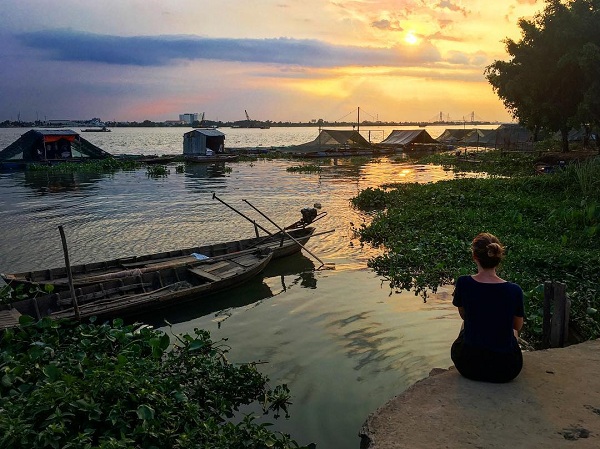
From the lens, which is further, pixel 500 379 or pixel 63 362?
pixel 63 362

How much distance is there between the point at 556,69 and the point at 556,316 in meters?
23.1

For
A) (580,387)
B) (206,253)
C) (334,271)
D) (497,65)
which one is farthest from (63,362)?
(497,65)

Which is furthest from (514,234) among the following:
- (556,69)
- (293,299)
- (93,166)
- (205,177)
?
(93,166)

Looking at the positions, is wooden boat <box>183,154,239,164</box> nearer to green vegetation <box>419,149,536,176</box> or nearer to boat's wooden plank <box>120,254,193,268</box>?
green vegetation <box>419,149,536,176</box>

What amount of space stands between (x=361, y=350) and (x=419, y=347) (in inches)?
34.5

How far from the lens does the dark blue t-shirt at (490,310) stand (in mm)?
4598

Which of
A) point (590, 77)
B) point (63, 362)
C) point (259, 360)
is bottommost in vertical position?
point (259, 360)

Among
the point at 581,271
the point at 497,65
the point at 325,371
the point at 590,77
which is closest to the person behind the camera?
the point at 325,371

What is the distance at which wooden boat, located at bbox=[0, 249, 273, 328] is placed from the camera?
7992mm

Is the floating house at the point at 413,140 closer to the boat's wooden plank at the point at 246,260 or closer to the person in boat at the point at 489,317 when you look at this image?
the boat's wooden plank at the point at 246,260

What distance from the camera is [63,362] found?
222 inches

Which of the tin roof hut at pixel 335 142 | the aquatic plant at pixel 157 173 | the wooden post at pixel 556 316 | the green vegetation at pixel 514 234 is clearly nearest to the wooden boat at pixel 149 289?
the green vegetation at pixel 514 234

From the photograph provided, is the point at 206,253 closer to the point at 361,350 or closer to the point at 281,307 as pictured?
the point at 281,307

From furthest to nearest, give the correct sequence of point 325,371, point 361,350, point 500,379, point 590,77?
point 590,77, point 361,350, point 325,371, point 500,379
